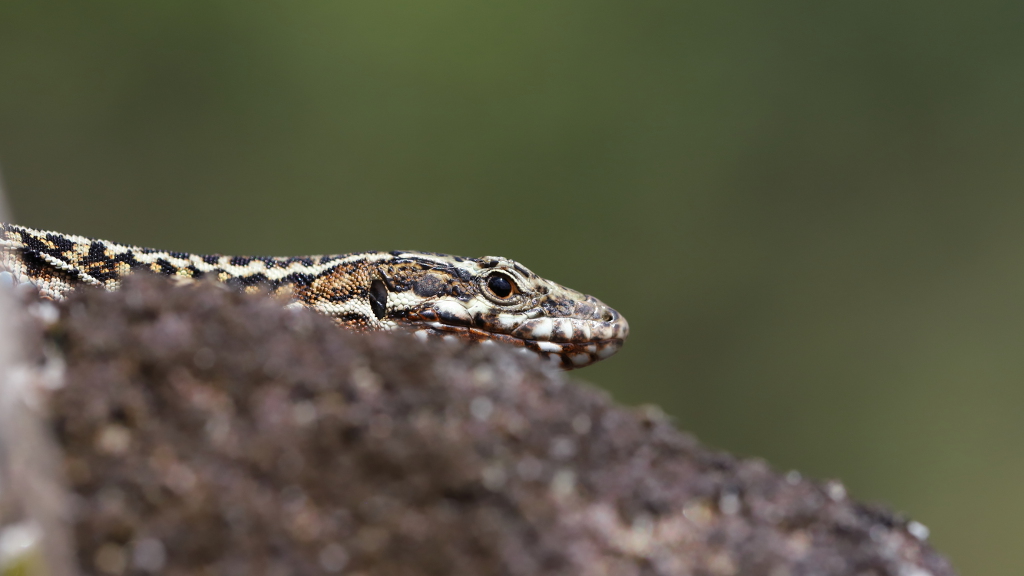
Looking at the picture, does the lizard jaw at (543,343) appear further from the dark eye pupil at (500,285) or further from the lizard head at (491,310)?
the dark eye pupil at (500,285)

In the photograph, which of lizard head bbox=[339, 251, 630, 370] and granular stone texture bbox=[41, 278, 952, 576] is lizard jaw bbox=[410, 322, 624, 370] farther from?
granular stone texture bbox=[41, 278, 952, 576]

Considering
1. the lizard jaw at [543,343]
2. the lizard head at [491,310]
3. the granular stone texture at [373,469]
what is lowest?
the granular stone texture at [373,469]

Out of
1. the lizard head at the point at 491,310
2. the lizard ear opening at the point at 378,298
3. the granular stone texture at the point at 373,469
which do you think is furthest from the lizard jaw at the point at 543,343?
the granular stone texture at the point at 373,469

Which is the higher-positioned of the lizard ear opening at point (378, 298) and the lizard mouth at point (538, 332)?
the lizard ear opening at point (378, 298)

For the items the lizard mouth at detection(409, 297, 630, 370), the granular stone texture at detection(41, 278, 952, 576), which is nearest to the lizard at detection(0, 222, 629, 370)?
the lizard mouth at detection(409, 297, 630, 370)

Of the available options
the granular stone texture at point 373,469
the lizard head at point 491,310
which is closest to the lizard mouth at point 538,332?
the lizard head at point 491,310

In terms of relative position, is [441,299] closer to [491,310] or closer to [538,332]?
[491,310]

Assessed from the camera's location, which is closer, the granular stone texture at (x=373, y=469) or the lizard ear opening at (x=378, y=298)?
the granular stone texture at (x=373, y=469)

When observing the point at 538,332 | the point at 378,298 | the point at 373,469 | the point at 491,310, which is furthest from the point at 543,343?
the point at 373,469
